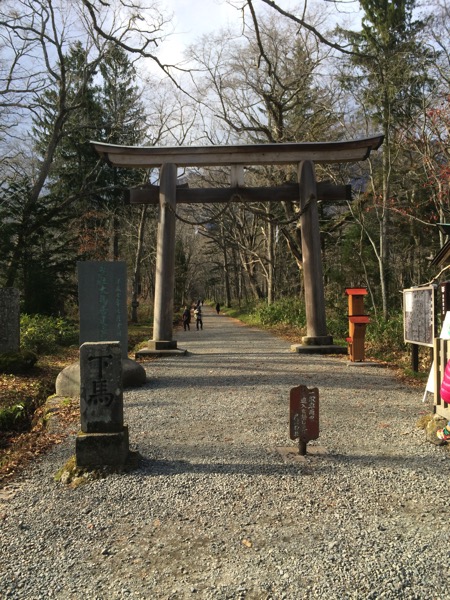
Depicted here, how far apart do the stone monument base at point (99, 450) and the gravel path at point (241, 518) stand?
0.62 feet

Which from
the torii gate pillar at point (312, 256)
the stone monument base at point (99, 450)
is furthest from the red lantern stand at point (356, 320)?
the stone monument base at point (99, 450)

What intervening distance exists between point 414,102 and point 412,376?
358 inches

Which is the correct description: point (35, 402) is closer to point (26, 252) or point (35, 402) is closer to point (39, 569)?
point (39, 569)

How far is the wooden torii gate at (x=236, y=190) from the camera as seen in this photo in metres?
11.3

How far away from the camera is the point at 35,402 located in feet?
25.0

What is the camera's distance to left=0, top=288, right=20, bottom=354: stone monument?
10.2 metres

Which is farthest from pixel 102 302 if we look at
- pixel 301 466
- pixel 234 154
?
pixel 234 154

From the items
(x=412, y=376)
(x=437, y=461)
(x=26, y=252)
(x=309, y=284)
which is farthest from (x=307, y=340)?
(x=26, y=252)

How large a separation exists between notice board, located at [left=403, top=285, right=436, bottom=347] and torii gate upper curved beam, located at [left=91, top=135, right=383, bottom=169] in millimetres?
4794

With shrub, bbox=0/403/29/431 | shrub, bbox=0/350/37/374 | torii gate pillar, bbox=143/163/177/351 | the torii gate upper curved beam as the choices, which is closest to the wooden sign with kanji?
shrub, bbox=0/403/29/431

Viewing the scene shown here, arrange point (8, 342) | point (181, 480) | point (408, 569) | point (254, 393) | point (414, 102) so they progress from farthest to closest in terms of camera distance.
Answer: point (414, 102) < point (8, 342) < point (254, 393) < point (181, 480) < point (408, 569)

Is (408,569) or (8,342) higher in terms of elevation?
(8,342)

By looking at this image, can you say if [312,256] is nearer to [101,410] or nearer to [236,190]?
[236,190]

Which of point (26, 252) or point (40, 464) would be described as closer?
point (40, 464)
